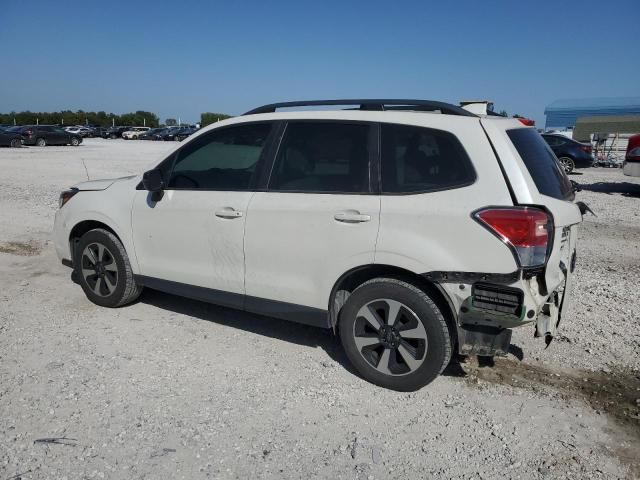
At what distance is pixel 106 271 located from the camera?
4.82 m

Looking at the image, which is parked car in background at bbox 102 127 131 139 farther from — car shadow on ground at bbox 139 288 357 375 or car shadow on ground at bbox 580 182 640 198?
car shadow on ground at bbox 139 288 357 375

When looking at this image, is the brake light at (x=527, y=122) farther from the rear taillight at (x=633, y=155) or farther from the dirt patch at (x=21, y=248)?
the rear taillight at (x=633, y=155)

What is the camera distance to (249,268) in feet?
12.8

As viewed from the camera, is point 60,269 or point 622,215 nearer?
point 60,269

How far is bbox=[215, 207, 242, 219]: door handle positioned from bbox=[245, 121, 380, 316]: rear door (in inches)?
4.3

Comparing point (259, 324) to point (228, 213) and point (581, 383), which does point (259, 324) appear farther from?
point (581, 383)

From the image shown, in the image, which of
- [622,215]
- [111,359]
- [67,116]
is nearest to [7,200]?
[111,359]

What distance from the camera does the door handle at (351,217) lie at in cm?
340

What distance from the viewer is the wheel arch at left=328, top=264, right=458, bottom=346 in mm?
3326

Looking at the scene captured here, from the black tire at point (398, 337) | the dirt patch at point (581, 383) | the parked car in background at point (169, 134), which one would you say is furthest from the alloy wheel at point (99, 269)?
the parked car in background at point (169, 134)

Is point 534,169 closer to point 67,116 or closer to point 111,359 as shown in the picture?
point 111,359

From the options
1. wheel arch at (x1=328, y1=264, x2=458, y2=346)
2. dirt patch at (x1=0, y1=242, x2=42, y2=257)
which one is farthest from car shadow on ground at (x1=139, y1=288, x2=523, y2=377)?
dirt patch at (x1=0, y1=242, x2=42, y2=257)

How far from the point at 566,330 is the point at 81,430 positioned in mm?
3897

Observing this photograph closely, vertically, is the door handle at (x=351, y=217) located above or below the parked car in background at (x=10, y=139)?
below
